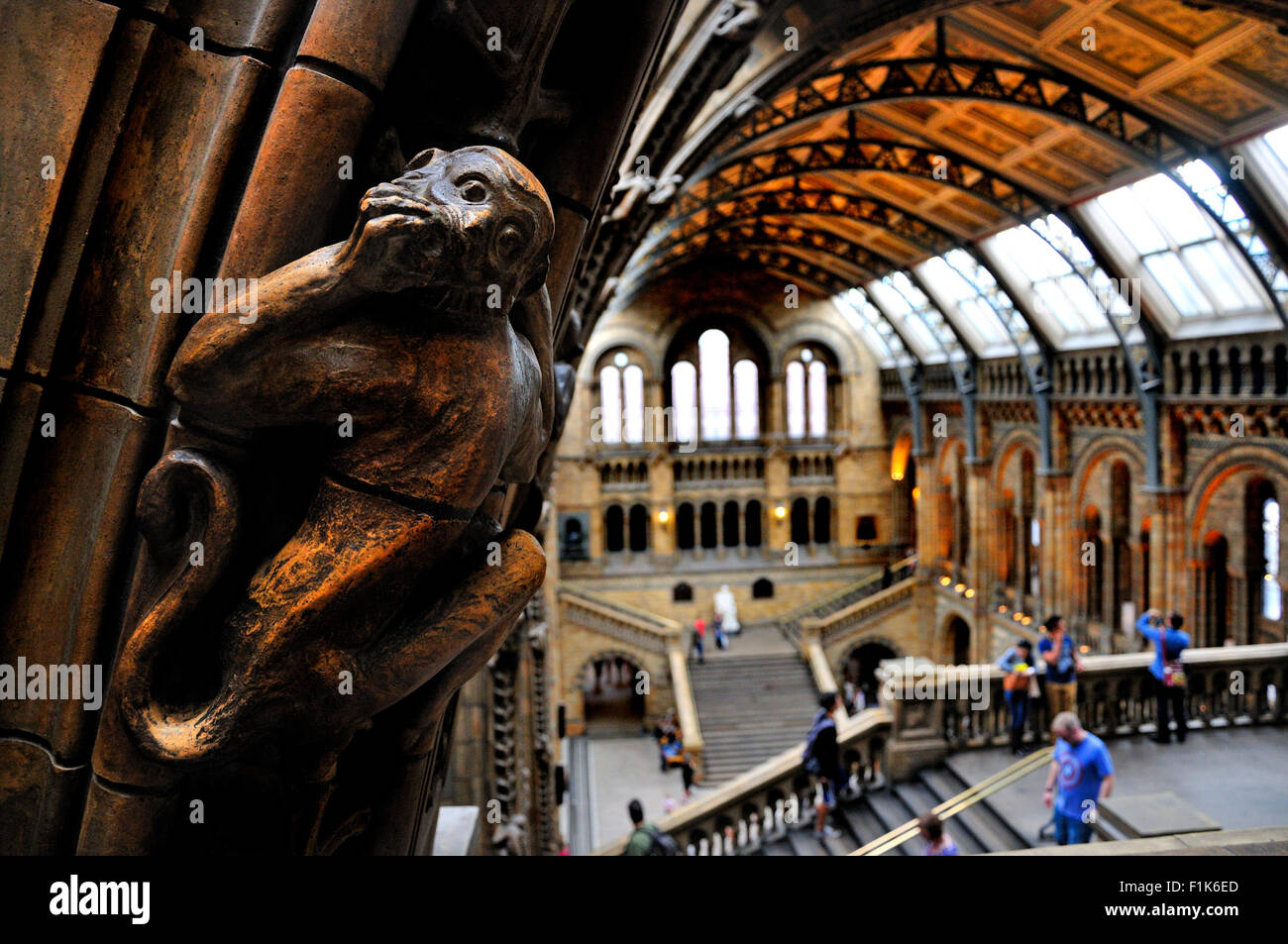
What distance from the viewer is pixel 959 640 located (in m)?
30.7

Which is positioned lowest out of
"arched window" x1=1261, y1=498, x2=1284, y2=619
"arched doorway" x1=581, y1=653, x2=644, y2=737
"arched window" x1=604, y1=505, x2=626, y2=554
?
"arched doorway" x1=581, y1=653, x2=644, y2=737

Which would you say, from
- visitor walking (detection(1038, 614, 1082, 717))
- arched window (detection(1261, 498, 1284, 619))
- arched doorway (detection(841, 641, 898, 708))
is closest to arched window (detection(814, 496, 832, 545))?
arched doorway (detection(841, 641, 898, 708))

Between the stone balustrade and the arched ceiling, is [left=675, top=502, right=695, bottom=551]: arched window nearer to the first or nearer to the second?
the arched ceiling

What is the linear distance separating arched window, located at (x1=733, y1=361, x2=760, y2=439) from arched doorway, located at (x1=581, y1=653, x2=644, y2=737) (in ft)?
31.1

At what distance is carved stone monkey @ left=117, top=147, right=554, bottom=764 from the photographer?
3.63 ft

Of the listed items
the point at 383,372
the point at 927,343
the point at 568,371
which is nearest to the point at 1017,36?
the point at 568,371

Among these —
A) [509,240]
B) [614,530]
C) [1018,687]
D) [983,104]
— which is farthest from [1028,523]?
[509,240]

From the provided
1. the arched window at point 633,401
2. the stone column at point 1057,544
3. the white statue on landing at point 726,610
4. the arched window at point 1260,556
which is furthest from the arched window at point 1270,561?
the arched window at point 633,401

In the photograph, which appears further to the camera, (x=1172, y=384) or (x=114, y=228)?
(x=1172, y=384)

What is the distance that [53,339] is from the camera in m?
1.16

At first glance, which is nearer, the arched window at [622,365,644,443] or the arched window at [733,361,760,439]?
the arched window at [622,365,644,443]
